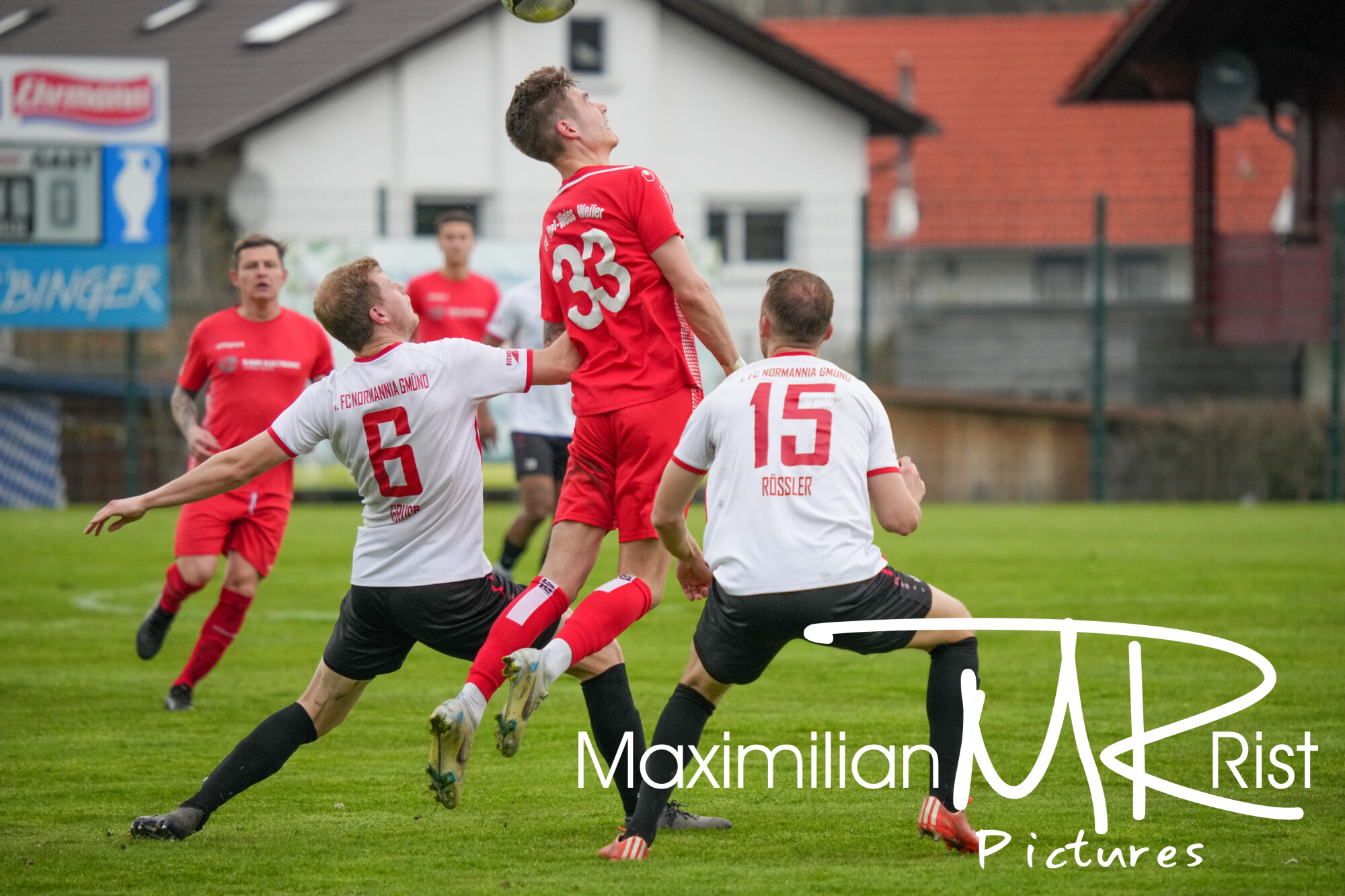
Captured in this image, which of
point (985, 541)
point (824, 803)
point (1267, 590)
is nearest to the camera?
point (824, 803)

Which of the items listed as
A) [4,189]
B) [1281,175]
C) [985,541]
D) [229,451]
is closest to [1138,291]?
[1281,175]

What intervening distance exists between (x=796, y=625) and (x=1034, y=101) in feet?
104

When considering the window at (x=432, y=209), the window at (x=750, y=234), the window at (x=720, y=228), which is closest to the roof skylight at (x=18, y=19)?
the window at (x=432, y=209)

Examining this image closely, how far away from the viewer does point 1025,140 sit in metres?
33.8

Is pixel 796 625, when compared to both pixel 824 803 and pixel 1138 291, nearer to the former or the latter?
pixel 824 803

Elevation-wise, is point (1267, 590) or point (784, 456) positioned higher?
point (784, 456)

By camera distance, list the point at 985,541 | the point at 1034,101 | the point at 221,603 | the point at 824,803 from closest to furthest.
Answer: the point at 824,803
the point at 221,603
the point at 985,541
the point at 1034,101

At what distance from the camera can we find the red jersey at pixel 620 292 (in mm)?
5281

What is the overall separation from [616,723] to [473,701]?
1.90 feet

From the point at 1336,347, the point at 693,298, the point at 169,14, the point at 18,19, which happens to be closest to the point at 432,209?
the point at 169,14

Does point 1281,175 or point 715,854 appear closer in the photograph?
point 715,854

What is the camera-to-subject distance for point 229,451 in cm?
489

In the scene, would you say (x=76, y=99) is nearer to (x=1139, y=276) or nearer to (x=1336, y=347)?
(x=1336, y=347)

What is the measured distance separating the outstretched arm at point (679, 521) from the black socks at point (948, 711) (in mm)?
622
